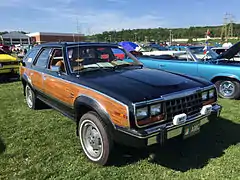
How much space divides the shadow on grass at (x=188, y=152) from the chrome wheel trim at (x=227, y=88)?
2408mm

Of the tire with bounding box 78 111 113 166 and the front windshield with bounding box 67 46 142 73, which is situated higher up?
the front windshield with bounding box 67 46 142 73

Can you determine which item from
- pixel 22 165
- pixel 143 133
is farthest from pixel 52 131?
pixel 143 133

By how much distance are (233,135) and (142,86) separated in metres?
2.11

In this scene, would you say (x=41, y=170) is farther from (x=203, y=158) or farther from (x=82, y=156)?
(x=203, y=158)

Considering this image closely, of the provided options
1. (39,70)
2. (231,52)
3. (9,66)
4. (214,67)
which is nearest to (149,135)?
(39,70)

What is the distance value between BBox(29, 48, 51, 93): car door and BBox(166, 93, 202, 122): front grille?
2.77 m

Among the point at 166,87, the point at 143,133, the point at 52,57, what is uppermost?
the point at 52,57

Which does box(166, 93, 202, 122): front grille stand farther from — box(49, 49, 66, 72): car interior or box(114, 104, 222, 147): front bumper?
box(49, 49, 66, 72): car interior

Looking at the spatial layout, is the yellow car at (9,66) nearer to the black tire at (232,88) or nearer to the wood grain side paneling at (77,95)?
the wood grain side paneling at (77,95)

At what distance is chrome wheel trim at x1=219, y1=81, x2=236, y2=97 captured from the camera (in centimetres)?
623

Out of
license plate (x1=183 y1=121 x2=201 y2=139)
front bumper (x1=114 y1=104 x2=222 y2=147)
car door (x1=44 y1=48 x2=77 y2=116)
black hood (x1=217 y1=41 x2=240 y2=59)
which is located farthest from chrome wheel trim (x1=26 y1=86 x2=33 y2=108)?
black hood (x1=217 y1=41 x2=240 y2=59)

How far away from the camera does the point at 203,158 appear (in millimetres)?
3299

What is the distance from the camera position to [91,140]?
325cm

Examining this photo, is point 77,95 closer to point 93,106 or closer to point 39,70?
point 93,106
